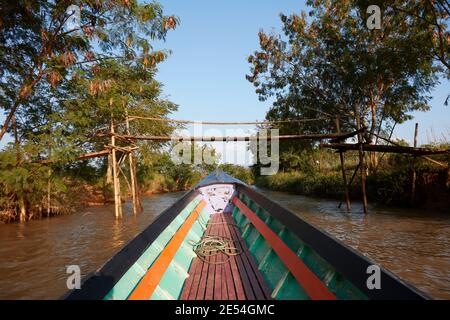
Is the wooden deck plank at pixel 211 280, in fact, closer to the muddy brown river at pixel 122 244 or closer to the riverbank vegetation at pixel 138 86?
the muddy brown river at pixel 122 244

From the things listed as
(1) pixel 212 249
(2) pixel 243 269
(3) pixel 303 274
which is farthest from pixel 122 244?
(3) pixel 303 274

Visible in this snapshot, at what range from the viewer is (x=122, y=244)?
808 cm

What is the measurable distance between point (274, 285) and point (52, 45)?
12.2 meters

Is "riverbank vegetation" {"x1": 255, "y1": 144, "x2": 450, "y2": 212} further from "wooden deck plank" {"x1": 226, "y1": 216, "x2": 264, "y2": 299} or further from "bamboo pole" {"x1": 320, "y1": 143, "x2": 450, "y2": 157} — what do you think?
"wooden deck plank" {"x1": 226, "y1": 216, "x2": 264, "y2": 299}

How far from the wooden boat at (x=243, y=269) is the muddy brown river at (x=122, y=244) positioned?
168 cm

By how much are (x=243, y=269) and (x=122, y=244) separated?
211 inches

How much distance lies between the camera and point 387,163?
58.2ft

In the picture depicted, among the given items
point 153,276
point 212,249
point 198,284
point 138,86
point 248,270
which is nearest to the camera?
point 153,276

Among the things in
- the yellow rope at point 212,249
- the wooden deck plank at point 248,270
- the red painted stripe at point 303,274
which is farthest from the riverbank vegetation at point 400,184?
the red painted stripe at point 303,274

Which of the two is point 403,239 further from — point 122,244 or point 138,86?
point 138,86

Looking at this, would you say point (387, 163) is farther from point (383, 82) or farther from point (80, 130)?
point (80, 130)

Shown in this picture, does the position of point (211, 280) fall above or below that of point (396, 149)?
below

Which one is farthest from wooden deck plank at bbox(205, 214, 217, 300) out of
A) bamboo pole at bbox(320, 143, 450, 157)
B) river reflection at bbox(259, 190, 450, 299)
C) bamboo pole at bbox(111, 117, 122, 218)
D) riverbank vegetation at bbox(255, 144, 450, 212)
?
riverbank vegetation at bbox(255, 144, 450, 212)

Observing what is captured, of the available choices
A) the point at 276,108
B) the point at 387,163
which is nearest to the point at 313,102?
the point at 276,108
